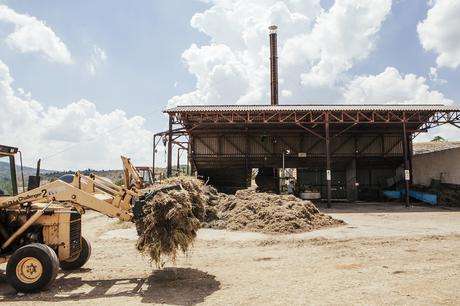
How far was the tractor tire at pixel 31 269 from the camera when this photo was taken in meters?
7.04

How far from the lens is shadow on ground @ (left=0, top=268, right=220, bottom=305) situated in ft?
22.2

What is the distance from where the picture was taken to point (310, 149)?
30797 mm

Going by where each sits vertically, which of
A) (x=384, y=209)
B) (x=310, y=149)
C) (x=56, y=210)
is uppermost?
(x=310, y=149)

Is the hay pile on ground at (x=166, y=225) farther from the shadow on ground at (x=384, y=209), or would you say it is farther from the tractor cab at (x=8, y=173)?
the shadow on ground at (x=384, y=209)

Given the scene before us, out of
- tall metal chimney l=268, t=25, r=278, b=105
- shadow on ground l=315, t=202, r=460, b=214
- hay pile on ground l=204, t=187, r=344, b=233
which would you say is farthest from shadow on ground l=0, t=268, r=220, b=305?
tall metal chimney l=268, t=25, r=278, b=105

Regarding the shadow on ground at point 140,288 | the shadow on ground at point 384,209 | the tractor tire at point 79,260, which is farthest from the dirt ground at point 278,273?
the shadow on ground at point 384,209

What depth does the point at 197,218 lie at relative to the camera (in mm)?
7797

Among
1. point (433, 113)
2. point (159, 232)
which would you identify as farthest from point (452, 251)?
point (433, 113)

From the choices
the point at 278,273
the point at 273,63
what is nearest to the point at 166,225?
the point at 278,273

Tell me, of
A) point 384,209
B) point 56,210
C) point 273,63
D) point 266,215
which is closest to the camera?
point 56,210

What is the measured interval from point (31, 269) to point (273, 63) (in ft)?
110

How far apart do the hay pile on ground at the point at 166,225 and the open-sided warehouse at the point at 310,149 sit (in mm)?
20347

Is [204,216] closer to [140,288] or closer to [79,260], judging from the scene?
[140,288]

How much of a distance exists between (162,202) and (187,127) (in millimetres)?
21749
